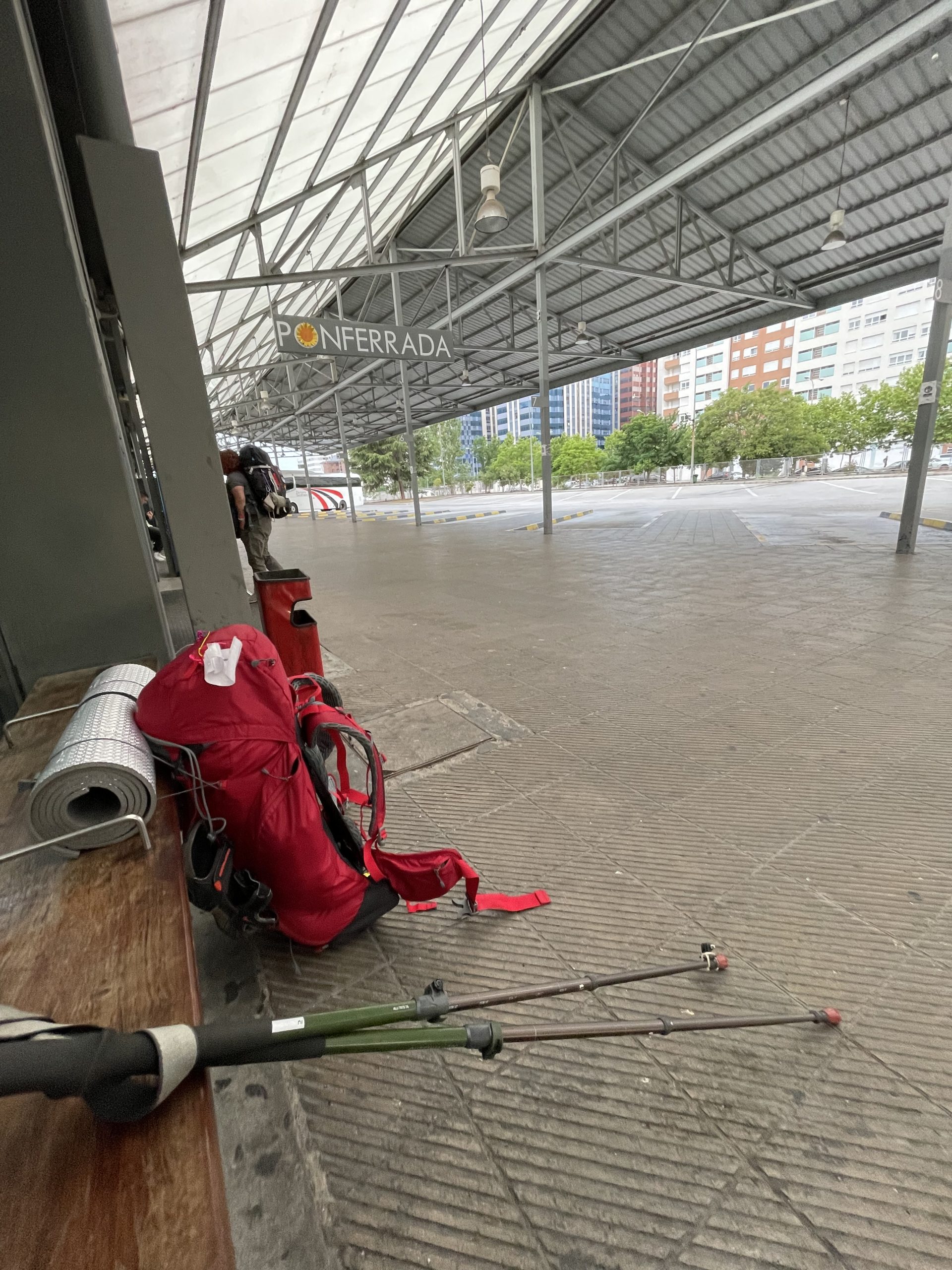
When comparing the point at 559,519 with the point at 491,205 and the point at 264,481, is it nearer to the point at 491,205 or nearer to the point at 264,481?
the point at 491,205

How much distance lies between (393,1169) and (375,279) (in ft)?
54.2

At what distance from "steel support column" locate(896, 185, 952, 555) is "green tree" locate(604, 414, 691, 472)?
4640 cm

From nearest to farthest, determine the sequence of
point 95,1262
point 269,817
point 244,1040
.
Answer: point 95,1262, point 244,1040, point 269,817

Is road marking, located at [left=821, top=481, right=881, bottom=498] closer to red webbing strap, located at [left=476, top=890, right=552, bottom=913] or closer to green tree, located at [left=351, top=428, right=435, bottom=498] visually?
red webbing strap, located at [left=476, top=890, right=552, bottom=913]

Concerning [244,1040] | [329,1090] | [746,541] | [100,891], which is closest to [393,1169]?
[329,1090]

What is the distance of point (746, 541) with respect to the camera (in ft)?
34.2

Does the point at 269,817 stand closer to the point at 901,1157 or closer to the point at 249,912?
the point at 249,912

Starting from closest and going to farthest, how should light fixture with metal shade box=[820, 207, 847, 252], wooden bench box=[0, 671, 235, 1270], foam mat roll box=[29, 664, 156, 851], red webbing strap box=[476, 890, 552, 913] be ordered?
wooden bench box=[0, 671, 235, 1270] < foam mat roll box=[29, 664, 156, 851] < red webbing strap box=[476, 890, 552, 913] < light fixture with metal shade box=[820, 207, 847, 252]

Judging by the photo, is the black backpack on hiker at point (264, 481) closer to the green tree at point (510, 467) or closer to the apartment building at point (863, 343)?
the green tree at point (510, 467)

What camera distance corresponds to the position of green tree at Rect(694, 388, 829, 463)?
4631 centimetres

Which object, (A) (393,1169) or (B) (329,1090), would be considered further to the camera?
(B) (329,1090)

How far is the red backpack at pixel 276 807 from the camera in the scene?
1552mm

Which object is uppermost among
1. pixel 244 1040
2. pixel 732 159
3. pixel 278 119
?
pixel 732 159

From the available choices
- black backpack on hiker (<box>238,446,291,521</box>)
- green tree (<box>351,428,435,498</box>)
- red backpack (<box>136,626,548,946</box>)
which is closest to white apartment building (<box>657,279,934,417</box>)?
green tree (<box>351,428,435,498</box>)
